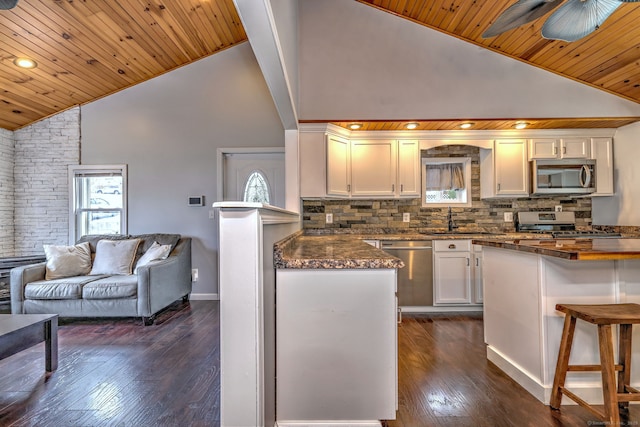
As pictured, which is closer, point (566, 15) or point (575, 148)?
point (566, 15)

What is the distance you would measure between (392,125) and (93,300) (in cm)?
366

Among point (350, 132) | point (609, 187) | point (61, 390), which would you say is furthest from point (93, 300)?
point (609, 187)

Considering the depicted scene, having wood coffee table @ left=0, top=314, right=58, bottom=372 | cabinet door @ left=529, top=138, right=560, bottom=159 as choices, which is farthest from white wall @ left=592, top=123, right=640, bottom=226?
wood coffee table @ left=0, top=314, right=58, bottom=372

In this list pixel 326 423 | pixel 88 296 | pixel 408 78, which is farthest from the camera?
pixel 408 78

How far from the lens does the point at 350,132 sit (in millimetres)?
3914

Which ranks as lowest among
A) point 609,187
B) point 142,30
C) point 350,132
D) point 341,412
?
point 341,412

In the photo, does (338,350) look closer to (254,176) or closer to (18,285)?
(254,176)

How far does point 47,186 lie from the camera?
4.36m

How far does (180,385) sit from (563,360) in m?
2.22

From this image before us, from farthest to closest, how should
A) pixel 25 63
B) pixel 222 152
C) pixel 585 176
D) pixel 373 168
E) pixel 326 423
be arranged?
pixel 222 152 → pixel 373 168 → pixel 585 176 → pixel 25 63 → pixel 326 423

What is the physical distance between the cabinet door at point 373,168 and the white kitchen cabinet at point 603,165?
2371 millimetres

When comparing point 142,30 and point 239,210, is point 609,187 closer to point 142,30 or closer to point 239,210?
point 239,210

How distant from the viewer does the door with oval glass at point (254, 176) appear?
441 centimetres

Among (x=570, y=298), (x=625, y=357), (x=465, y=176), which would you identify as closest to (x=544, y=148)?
(x=465, y=176)
